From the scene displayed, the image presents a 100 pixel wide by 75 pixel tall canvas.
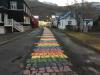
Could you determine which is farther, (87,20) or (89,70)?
(87,20)

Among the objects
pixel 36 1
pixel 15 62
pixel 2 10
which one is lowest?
pixel 15 62

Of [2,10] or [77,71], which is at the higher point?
[2,10]

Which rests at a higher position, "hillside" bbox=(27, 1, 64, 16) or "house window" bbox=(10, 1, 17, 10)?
"hillside" bbox=(27, 1, 64, 16)

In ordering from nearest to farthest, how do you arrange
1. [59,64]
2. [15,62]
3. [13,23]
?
1. [59,64]
2. [15,62]
3. [13,23]

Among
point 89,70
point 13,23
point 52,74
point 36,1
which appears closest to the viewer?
point 52,74

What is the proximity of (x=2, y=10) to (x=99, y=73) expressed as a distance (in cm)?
4612

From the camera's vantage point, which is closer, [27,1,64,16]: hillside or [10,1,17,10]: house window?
[10,1,17,10]: house window

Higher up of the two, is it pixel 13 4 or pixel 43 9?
pixel 43 9

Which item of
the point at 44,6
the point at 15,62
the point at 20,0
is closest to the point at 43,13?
the point at 44,6

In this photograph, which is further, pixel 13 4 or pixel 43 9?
pixel 43 9

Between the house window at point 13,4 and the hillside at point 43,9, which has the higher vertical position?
the hillside at point 43,9

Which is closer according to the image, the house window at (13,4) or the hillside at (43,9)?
the house window at (13,4)

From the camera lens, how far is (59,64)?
11.6m

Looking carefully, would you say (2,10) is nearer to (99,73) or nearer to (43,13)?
(99,73)
